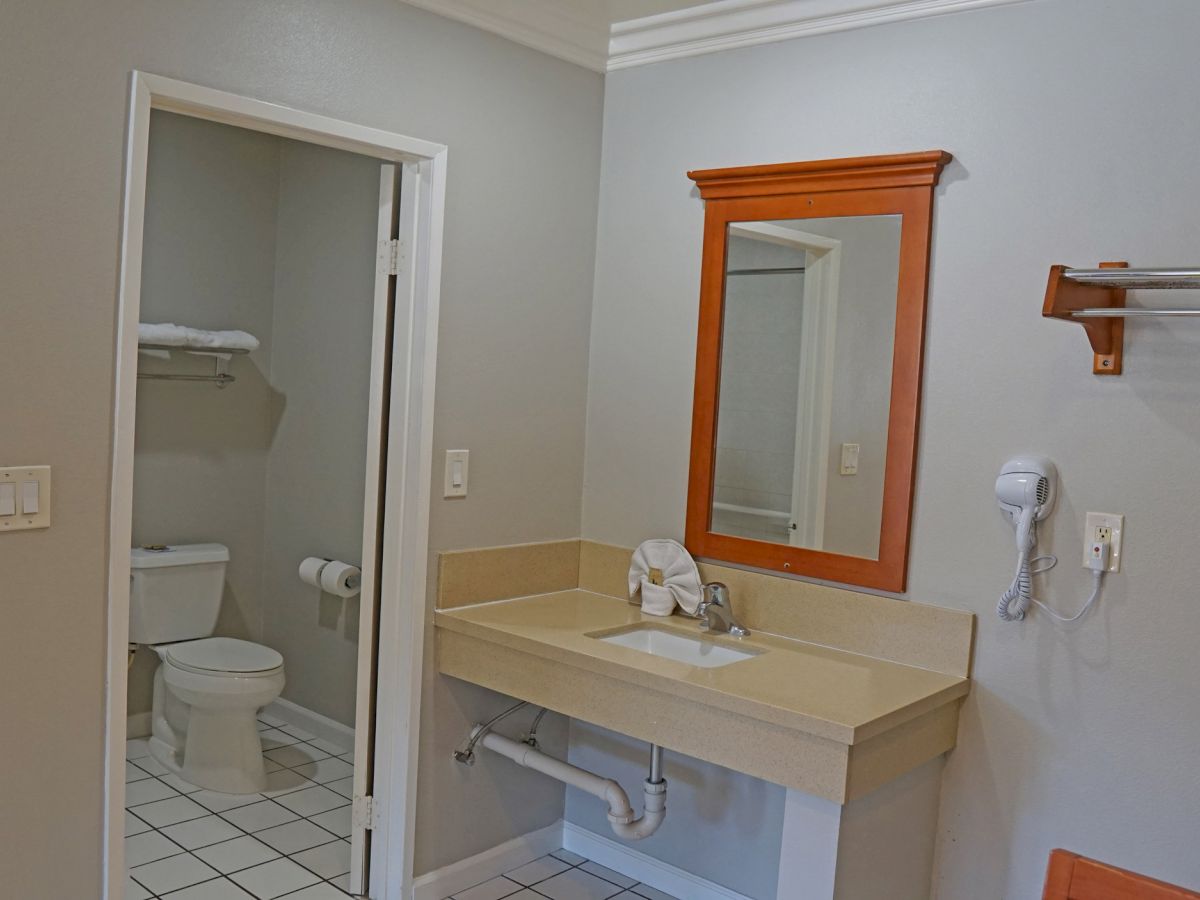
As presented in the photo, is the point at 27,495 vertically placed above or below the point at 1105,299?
below

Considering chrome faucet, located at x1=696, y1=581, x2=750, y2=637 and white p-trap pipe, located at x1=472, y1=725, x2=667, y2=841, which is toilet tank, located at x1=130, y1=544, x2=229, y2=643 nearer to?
white p-trap pipe, located at x1=472, y1=725, x2=667, y2=841

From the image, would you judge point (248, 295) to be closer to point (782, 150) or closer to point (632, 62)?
point (632, 62)

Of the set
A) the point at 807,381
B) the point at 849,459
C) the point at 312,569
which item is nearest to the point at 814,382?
the point at 807,381

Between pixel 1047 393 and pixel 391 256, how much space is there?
1.56 meters

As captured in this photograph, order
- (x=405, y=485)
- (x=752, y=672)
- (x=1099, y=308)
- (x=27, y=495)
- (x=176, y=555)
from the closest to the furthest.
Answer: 1. (x=27, y=495)
2. (x=1099, y=308)
3. (x=752, y=672)
4. (x=405, y=485)
5. (x=176, y=555)

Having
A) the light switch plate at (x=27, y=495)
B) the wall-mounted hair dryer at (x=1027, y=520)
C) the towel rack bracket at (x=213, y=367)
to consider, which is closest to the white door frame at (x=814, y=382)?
the wall-mounted hair dryer at (x=1027, y=520)

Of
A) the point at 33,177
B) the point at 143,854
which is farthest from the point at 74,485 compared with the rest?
the point at 143,854

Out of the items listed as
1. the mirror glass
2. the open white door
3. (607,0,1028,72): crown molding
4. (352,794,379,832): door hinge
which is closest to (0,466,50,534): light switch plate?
the open white door

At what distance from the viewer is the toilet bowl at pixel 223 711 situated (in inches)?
134

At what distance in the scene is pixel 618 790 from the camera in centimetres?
270

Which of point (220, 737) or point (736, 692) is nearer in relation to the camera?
point (736, 692)

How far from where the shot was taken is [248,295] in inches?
157

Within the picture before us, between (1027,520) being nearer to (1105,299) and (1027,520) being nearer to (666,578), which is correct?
(1105,299)

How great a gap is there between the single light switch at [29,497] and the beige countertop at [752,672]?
1033mm
